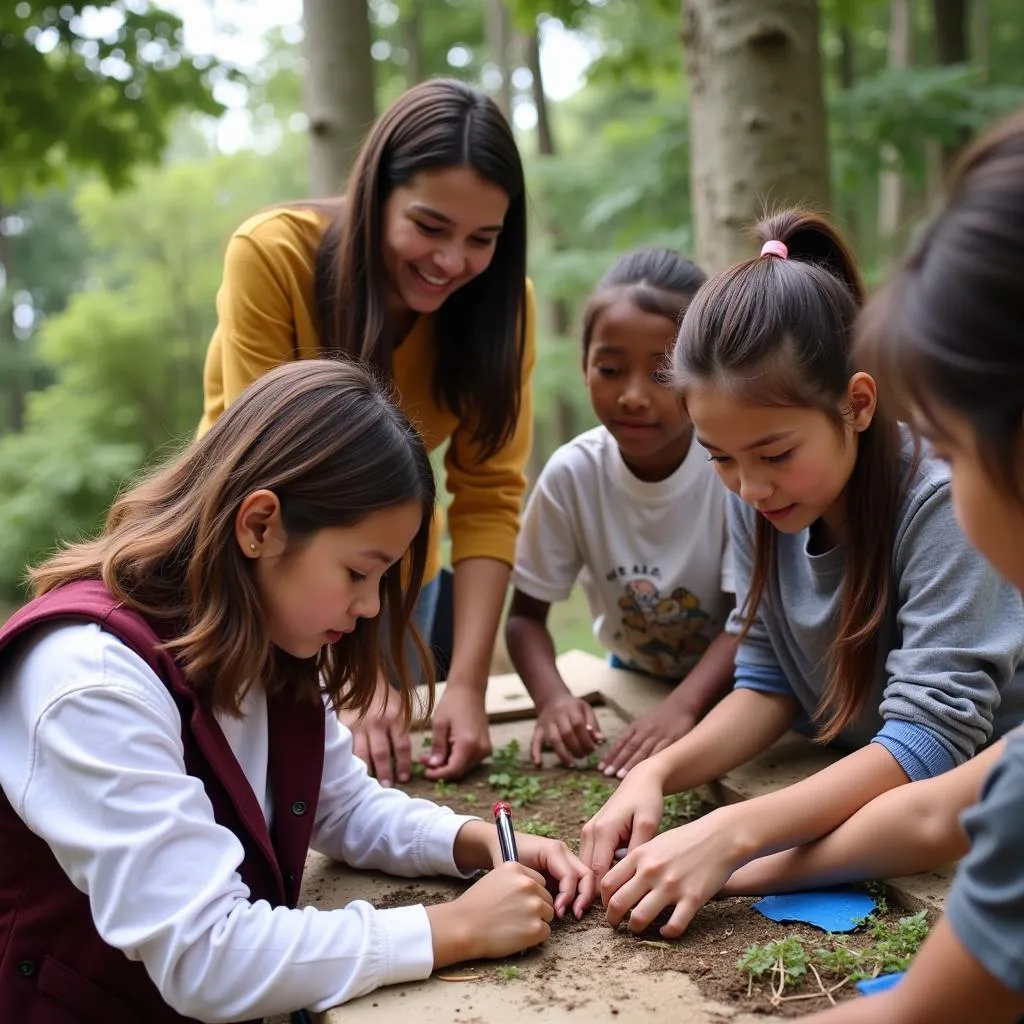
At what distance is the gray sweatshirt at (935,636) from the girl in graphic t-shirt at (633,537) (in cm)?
58

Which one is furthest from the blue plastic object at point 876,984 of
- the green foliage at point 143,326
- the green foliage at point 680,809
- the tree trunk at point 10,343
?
the tree trunk at point 10,343

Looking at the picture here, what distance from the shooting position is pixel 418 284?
8.42 ft

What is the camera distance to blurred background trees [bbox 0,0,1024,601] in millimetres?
3250

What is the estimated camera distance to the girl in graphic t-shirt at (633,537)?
2.58m

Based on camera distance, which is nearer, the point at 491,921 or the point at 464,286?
the point at 491,921

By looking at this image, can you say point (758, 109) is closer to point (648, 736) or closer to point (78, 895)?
point (648, 736)

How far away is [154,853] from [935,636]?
1.21 m

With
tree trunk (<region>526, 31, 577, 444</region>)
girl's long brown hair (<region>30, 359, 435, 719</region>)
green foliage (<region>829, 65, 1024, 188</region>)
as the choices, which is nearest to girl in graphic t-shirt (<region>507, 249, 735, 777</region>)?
girl's long brown hair (<region>30, 359, 435, 719</region>)

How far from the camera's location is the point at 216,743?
1632mm

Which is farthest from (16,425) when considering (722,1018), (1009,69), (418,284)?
(722,1018)

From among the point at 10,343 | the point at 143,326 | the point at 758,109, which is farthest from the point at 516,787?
the point at 10,343

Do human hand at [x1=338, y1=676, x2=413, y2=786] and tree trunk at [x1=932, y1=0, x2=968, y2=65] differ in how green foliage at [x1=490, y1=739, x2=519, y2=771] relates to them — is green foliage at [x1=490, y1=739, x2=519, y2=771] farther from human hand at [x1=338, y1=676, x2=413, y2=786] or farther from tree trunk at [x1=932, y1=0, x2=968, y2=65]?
tree trunk at [x1=932, y1=0, x2=968, y2=65]

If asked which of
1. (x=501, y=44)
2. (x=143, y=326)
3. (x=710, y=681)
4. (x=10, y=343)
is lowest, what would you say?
(x=10, y=343)

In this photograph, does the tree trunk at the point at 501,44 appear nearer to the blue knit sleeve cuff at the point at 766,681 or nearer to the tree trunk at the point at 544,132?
the tree trunk at the point at 544,132
